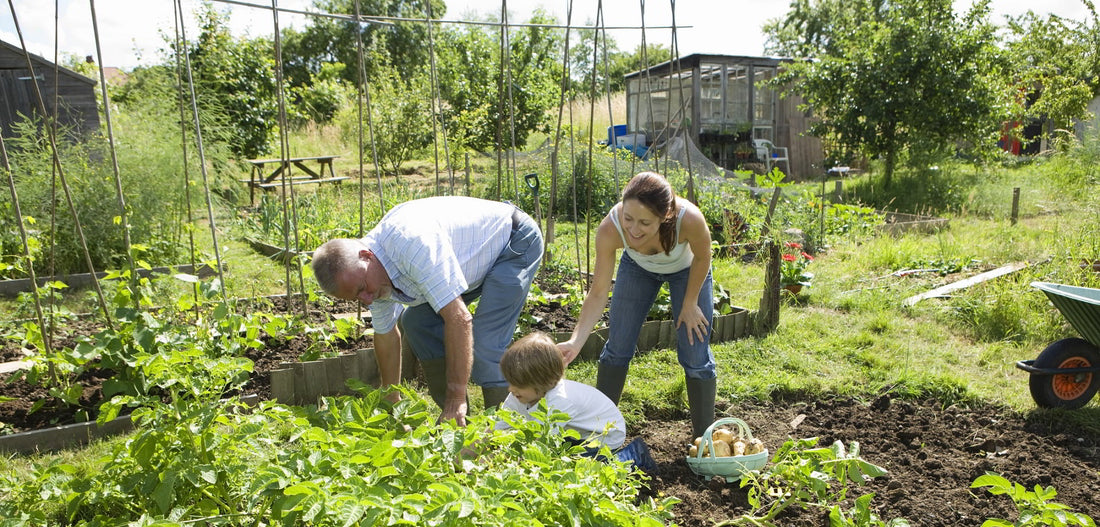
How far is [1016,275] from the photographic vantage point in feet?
17.9

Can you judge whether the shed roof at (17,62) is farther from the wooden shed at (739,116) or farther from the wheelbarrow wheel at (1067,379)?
the wooden shed at (739,116)

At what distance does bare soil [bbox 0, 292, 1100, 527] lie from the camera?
2.60 m

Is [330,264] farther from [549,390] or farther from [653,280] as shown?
[653,280]

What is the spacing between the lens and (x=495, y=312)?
9.21ft

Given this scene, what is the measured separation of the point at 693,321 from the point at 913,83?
9.90 meters

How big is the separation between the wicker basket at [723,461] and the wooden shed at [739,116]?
47.8 feet

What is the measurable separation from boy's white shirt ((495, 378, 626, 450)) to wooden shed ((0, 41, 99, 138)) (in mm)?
8293

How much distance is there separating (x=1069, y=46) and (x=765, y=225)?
510 inches

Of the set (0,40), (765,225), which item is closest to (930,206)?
(765,225)

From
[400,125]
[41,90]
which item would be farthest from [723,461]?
[400,125]

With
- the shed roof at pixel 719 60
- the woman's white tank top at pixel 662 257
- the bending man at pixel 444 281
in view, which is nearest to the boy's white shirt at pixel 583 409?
the bending man at pixel 444 281

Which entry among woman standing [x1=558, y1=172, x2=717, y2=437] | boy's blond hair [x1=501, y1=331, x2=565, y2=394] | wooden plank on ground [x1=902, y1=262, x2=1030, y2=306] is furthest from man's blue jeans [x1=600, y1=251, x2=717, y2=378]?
wooden plank on ground [x1=902, y1=262, x2=1030, y2=306]

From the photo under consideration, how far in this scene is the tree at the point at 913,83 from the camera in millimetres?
10586

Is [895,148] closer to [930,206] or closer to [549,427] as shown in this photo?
[930,206]
